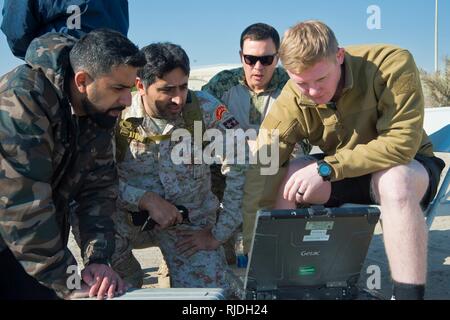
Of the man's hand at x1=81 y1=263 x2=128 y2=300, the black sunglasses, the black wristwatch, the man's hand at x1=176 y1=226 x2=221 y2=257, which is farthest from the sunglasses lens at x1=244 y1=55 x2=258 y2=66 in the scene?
the man's hand at x1=81 y1=263 x2=128 y2=300

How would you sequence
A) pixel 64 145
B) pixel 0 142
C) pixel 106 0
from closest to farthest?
pixel 0 142 → pixel 64 145 → pixel 106 0

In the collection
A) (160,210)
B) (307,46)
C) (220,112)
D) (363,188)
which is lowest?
(160,210)

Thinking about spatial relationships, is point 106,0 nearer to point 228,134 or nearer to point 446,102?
point 228,134

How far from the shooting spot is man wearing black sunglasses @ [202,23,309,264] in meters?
4.27

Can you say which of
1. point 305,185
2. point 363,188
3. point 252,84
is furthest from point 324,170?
point 252,84

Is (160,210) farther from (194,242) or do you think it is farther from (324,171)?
(324,171)

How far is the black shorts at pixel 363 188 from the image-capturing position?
9.32 ft

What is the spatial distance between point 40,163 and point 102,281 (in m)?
0.56

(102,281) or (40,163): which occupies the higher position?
(40,163)

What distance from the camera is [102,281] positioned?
8.18ft

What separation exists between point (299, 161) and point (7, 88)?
1470mm

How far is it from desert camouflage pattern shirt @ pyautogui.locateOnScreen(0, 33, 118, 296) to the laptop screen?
77 centimetres
